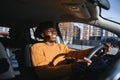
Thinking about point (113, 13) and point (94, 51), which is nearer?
point (94, 51)

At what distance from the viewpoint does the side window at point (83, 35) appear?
3523 millimetres

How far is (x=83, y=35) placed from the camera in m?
5.02

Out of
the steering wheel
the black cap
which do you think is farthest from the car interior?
the black cap

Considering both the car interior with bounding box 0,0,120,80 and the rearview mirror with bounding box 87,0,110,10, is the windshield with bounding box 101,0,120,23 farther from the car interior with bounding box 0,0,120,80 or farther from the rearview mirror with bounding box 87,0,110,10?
the rearview mirror with bounding box 87,0,110,10

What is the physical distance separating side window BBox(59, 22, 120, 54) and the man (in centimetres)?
27

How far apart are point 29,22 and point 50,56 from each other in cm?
96

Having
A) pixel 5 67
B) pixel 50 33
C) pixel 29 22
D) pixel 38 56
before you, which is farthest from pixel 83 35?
pixel 5 67

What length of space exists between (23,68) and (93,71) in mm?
1310

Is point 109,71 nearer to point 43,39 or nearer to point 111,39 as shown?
point 111,39

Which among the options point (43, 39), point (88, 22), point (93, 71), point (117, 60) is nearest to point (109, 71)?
point (117, 60)

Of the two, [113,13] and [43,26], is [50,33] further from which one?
[113,13]

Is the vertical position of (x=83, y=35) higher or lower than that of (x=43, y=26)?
lower

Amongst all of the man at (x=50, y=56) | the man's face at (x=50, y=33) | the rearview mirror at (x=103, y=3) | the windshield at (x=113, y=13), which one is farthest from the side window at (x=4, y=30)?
the rearview mirror at (x=103, y=3)

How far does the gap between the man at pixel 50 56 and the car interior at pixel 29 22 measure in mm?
191
